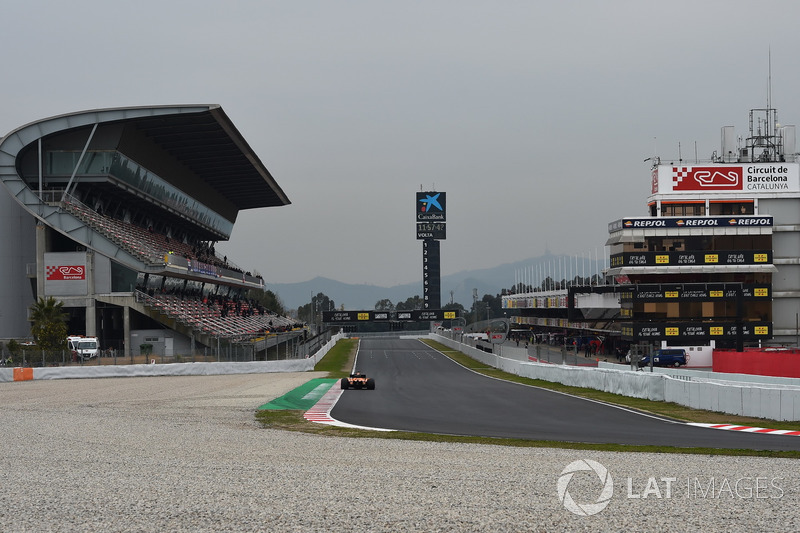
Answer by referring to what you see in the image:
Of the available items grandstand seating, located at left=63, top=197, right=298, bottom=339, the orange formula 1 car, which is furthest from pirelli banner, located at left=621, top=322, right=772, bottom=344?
the orange formula 1 car

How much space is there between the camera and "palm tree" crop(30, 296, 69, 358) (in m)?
52.1

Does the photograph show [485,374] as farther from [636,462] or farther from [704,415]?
[636,462]

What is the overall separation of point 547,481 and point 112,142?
180 ft

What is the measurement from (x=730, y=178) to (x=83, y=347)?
5869 centimetres

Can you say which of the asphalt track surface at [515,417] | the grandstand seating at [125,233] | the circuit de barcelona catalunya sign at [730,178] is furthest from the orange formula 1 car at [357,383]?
the circuit de barcelona catalunya sign at [730,178]

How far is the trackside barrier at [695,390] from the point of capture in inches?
931

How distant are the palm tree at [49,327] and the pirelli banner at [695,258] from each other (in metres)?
46.0

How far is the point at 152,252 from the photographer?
6425cm

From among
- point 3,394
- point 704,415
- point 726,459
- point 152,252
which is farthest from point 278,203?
point 726,459

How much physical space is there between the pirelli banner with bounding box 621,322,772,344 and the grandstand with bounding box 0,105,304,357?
104 ft

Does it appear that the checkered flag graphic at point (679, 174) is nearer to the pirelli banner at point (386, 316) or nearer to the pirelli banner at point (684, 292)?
the pirelli banner at point (684, 292)

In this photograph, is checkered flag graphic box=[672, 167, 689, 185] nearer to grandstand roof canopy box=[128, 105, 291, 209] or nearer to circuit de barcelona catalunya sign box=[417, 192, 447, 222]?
grandstand roof canopy box=[128, 105, 291, 209]

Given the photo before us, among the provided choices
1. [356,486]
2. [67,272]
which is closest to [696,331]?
[67,272]
